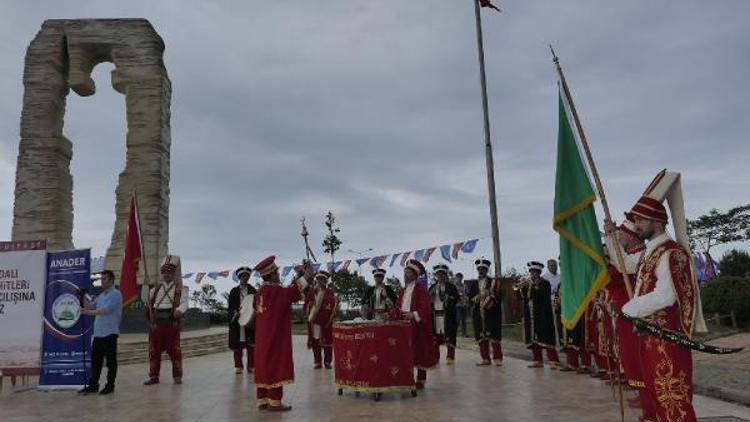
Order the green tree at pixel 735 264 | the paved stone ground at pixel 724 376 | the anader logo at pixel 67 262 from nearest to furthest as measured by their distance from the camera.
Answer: the paved stone ground at pixel 724 376 → the anader logo at pixel 67 262 → the green tree at pixel 735 264

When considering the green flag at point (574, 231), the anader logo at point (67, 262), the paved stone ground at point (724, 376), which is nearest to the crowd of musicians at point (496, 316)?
the green flag at point (574, 231)

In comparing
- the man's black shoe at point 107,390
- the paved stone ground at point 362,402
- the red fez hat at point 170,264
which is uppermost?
the red fez hat at point 170,264

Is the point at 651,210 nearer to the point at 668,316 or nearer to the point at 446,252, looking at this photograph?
the point at 668,316

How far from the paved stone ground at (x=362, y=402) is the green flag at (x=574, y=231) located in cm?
189

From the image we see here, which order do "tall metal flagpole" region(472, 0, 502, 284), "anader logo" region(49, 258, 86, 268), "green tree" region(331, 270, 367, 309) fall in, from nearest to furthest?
"anader logo" region(49, 258, 86, 268)
"tall metal flagpole" region(472, 0, 502, 284)
"green tree" region(331, 270, 367, 309)

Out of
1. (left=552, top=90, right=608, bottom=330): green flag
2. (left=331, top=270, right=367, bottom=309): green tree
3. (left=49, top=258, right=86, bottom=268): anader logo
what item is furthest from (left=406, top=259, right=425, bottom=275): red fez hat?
(left=331, top=270, right=367, bottom=309): green tree

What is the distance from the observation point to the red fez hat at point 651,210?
374 centimetres

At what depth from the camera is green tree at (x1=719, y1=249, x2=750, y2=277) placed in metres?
33.3

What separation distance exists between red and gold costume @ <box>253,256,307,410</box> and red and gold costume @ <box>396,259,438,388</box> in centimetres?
174

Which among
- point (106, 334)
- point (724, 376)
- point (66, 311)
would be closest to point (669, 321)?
point (724, 376)

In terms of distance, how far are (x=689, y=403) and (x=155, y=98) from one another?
20418 millimetres

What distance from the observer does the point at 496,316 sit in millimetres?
10883

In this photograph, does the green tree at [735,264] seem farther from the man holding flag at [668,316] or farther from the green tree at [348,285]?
the man holding flag at [668,316]

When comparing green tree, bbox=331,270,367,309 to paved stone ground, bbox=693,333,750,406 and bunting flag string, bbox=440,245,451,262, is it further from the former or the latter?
paved stone ground, bbox=693,333,750,406
